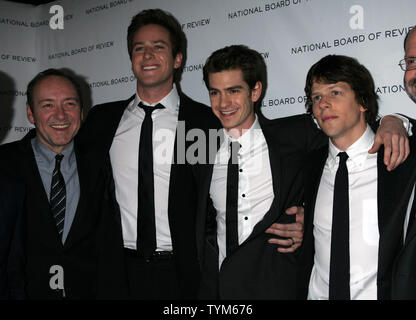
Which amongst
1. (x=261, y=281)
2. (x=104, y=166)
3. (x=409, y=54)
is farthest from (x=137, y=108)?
(x=409, y=54)

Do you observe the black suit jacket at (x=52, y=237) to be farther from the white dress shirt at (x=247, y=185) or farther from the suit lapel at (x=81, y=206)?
the white dress shirt at (x=247, y=185)

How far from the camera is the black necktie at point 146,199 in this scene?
9.14 feet

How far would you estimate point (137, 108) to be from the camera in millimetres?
3133

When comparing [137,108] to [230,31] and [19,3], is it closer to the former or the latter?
[230,31]

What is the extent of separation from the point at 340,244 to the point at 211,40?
7.25 ft

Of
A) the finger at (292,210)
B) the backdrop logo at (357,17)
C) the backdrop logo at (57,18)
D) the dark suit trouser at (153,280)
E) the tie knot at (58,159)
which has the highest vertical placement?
the backdrop logo at (57,18)

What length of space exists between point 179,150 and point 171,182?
208 mm

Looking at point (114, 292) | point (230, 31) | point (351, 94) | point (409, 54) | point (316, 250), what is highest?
point (230, 31)

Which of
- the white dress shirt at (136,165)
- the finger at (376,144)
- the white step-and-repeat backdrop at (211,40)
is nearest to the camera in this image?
the finger at (376,144)

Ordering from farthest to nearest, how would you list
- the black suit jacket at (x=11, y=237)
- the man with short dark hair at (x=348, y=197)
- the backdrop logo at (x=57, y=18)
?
1. the backdrop logo at (x=57, y=18)
2. the black suit jacket at (x=11, y=237)
3. the man with short dark hair at (x=348, y=197)

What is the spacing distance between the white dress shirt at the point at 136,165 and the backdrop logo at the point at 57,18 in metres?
2.28

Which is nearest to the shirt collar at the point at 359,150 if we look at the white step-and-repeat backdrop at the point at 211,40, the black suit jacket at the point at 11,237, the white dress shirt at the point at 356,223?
the white dress shirt at the point at 356,223

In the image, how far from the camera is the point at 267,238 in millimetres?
2541

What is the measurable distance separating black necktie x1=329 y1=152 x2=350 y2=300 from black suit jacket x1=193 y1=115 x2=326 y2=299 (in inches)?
13.9
